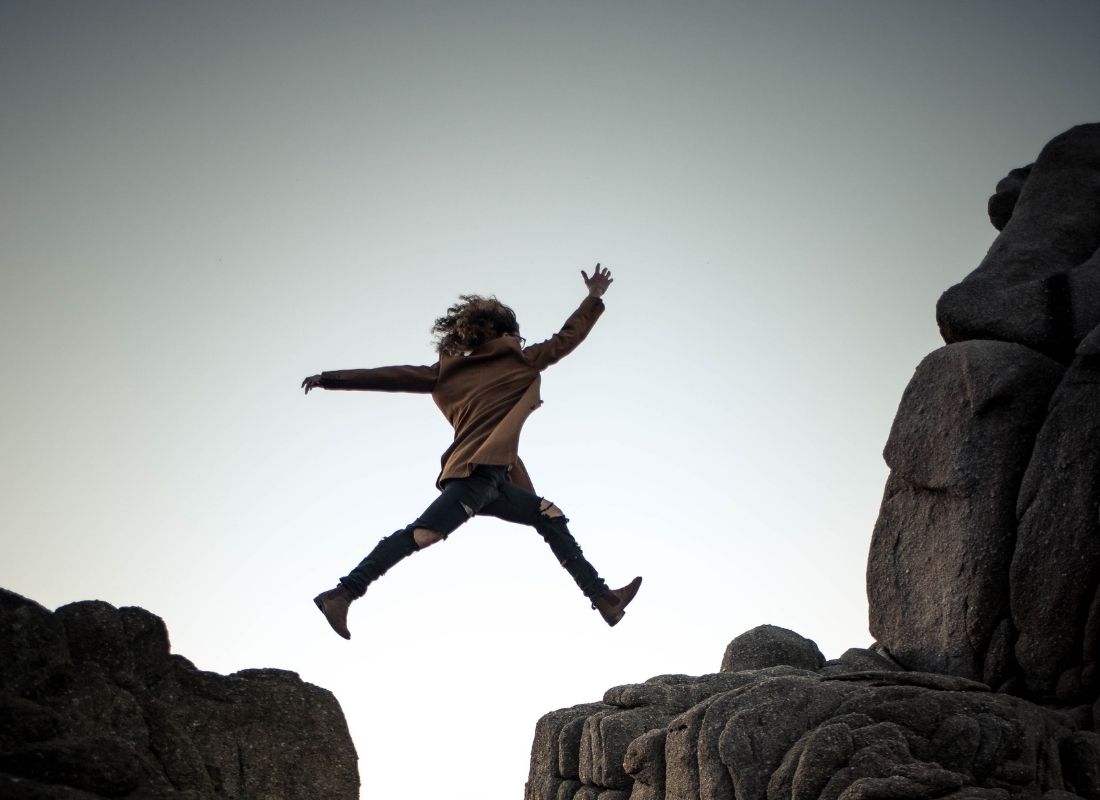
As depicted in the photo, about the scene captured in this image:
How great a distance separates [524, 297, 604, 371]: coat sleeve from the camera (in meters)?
14.6

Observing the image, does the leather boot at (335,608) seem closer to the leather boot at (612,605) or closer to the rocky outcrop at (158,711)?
the rocky outcrop at (158,711)

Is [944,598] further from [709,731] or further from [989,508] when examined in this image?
[709,731]

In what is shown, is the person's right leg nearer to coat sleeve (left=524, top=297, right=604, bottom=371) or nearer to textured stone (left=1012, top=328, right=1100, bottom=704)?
coat sleeve (left=524, top=297, right=604, bottom=371)

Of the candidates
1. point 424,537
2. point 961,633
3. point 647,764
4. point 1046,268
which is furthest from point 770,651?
point 1046,268

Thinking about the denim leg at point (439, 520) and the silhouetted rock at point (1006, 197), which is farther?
the silhouetted rock at point (1006, 197)

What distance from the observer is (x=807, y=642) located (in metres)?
16.4

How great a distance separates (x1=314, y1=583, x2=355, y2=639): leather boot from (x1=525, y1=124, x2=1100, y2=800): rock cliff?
3.29 meters

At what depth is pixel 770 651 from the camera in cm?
1609

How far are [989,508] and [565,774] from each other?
18.1 feet

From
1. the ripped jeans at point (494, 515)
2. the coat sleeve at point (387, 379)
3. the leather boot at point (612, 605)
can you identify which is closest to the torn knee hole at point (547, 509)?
the ripped jeans at point (494, 515)

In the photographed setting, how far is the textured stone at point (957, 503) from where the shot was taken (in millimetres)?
15172

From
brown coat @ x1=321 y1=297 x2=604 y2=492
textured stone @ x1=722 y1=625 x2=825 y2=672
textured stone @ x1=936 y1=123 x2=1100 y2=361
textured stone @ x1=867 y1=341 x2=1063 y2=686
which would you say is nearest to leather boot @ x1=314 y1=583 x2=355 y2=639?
brown coat @ x1=321 y1=297 x2=604 y2=492

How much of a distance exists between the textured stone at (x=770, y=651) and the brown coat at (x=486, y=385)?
3691 mm

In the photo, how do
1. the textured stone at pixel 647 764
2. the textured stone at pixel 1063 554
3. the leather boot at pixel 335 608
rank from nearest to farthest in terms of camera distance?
the leather boot at pixel 335 608
the textured stone at pixel 647 764
the textured stone at pixel 1063 554
